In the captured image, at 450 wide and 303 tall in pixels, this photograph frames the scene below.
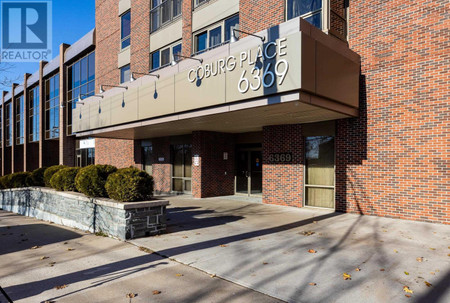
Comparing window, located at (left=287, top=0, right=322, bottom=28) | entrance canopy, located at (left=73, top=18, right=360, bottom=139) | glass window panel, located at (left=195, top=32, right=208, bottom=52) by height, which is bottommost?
entrance canopy, located at (left=73, top=18, right=360, bottom=139)

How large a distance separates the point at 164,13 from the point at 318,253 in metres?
16.3

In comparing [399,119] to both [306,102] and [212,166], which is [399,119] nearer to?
[306,102]

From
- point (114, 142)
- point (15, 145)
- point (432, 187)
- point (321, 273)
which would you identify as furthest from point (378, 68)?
point (15, 145)

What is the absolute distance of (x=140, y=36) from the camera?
1950cm

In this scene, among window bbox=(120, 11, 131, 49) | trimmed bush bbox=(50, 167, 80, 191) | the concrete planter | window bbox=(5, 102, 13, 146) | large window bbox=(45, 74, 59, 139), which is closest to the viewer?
the concrete planter

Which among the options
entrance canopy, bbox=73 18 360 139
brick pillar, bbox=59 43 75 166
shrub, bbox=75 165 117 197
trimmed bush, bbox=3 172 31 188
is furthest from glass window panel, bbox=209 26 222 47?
brick pillar, bbox=59 43 75 166

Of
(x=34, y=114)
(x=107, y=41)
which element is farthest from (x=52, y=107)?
(x=107, y=41)

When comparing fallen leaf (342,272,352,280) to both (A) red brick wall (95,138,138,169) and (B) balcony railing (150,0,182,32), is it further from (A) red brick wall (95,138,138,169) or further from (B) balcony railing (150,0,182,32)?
Result: (A) red brick wall (95,138,138,169)

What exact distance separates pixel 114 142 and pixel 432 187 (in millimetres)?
Result: 19788

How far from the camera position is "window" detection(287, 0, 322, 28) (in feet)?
34.2

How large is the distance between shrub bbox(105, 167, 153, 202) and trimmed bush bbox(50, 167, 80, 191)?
8.95 ft

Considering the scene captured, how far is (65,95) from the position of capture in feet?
93.0

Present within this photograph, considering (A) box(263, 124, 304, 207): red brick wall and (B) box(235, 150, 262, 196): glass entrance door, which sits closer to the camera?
(A) box(263, 124, 304, 207): red brick wall

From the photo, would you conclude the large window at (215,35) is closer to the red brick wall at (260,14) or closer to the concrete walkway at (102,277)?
the red brick wall at (260,14)
